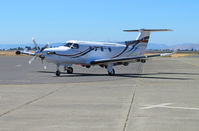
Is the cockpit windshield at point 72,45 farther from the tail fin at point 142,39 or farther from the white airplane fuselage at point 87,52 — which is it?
the tail fin at point 142,39

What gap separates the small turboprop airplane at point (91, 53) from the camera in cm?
2534

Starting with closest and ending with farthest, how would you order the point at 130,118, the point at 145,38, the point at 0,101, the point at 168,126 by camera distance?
the point at 168,126 → the point at 130,118 → the point at 0,101 → the point at 145,38

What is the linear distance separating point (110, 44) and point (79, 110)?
1993 cm

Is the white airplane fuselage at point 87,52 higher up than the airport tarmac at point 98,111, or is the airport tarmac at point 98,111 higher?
the white airplane fuselage at point 87,52

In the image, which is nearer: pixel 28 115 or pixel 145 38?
pixel 28 115

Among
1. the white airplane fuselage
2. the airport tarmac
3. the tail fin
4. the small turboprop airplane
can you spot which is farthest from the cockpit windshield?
the airport tarmac

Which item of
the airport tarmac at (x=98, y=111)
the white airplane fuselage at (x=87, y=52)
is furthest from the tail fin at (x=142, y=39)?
the airport tarmac at (x=98, y=111)

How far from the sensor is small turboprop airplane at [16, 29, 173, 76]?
2534 cm

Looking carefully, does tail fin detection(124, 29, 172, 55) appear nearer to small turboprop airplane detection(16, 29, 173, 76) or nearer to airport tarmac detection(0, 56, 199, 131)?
small turboprop airplane detection(16, 29, 173, 76)

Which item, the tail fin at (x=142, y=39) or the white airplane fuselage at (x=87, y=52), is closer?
the white airplane fuselage at (x=87, y=52)

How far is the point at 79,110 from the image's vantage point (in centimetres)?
980

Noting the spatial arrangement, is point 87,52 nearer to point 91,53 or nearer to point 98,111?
point 91,53

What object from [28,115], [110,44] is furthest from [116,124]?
[110,44]

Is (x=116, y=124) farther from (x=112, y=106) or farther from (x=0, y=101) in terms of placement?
(x=0, y=101)
